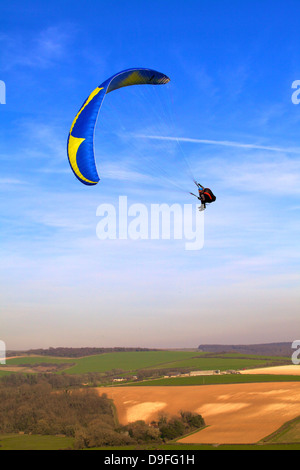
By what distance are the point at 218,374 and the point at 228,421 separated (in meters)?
31.8

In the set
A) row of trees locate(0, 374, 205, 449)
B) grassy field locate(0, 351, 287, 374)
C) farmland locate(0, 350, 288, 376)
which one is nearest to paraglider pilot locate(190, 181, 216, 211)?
row of trees locate(0, 374, 205, 449)

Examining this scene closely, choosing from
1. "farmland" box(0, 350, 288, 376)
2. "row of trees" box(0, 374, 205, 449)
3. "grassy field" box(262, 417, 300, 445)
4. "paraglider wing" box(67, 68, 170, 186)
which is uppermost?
"paraglider wing" box(67, 68, 170, 186)

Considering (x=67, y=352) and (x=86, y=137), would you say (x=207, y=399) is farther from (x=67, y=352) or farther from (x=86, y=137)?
(x=67, y=352)

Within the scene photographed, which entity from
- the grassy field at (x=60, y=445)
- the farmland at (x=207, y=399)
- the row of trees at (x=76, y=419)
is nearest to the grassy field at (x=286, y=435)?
the farmland at (x=207, y=399)

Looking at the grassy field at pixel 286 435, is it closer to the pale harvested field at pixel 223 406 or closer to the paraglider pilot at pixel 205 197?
the pale harvested field at pixel 223 406

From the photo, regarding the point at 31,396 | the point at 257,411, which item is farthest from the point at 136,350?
the point at 257,411

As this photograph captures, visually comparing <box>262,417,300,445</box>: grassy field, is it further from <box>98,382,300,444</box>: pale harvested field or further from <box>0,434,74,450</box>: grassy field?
<box>0,434,74,450</box>: grassy field

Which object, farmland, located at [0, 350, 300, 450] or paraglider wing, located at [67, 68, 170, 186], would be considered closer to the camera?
paraglider wing, located at [67, 68, 170, 186]

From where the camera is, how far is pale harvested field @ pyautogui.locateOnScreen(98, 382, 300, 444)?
33.8m

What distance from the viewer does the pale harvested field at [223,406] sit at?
33.8 meters

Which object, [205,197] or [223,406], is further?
[223,406]

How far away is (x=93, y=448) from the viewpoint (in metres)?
33.5

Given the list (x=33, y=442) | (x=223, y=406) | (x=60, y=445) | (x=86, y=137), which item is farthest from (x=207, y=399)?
(x=86, y=137)

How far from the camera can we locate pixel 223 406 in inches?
1681
